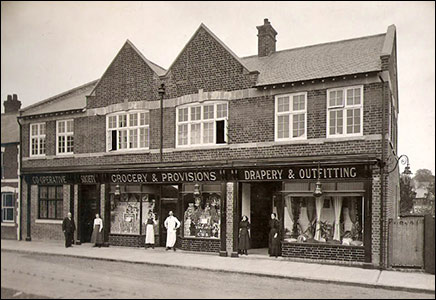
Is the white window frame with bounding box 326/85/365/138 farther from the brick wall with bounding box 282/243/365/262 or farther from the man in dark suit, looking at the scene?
the man in dark suit

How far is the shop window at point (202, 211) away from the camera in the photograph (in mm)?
16359

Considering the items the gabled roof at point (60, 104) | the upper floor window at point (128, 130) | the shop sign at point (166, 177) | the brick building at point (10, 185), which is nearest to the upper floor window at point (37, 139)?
the gabled roof at point (60, 104)

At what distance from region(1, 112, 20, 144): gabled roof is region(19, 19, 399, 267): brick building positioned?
4.07 feet

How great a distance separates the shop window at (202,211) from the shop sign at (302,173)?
1.49 meters

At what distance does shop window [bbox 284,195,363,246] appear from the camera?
45.9ft

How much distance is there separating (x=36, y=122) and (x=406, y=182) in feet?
83.6

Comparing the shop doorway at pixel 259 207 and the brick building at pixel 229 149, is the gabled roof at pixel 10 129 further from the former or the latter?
the shop doorway at pixel 259 207

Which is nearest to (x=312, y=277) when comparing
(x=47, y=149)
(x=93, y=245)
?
(x=93, y=245)

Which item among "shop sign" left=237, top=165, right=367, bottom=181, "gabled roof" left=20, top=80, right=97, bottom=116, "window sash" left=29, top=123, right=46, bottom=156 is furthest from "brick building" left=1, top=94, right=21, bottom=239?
"shop sign" left=237, top=165, right=367, bottom=181

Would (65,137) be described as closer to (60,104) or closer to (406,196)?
(60,104)

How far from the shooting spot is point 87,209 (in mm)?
19750

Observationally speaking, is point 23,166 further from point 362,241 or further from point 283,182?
point 362,241

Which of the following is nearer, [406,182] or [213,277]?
[213,277]

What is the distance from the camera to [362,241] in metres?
13.7
